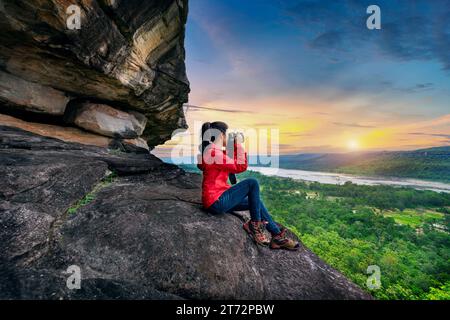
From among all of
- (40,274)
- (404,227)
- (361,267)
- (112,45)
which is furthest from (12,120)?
(404,227)

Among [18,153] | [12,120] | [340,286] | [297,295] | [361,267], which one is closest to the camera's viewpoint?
[297,295]

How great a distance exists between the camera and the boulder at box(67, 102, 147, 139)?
11359mm

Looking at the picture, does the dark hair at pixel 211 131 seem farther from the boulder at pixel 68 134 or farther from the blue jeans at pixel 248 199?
the boulder at pixel 68 134

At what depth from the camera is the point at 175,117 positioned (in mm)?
17234

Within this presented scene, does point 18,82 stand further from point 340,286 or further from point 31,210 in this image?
point 340,286

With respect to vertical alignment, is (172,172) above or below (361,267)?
above

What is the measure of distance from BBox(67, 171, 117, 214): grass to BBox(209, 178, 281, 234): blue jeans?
9.01 ft

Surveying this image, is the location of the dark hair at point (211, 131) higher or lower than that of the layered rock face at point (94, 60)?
lower

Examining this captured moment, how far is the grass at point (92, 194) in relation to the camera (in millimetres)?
5312

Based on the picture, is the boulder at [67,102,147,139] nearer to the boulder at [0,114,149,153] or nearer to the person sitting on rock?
the boulder at [0,114,149,153]

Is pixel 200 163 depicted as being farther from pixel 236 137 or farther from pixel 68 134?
pixel 68 134

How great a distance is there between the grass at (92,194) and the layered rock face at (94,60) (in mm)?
3962

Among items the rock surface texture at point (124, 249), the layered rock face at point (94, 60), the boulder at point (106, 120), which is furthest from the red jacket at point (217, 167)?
the boulder at point (106, 120)
